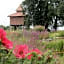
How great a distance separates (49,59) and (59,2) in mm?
42668

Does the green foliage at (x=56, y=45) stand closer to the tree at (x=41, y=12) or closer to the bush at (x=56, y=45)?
the bush at (x=56, y=45)

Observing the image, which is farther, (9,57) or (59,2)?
(59,2)

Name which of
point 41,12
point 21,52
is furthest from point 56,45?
point 41,12

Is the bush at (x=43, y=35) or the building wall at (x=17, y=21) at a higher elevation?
the bush at (x=43, y=35)

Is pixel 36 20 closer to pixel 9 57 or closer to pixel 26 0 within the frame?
pixel 26 0

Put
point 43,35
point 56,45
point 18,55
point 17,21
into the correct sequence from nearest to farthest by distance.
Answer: point 18,55 → point 56,45 → point 43,35 → point 17,21

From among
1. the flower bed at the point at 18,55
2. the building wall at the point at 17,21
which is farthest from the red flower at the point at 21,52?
the building wall at the point at 17,21

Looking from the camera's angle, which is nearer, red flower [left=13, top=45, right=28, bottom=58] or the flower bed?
the flower bed

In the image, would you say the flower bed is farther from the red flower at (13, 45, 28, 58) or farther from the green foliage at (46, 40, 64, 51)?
the green foliage at (46, 40, 64, 51)

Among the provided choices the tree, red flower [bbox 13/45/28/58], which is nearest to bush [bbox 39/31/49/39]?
red flower [bbox 13/45/28/58]

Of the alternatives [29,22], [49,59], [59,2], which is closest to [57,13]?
[59,2]

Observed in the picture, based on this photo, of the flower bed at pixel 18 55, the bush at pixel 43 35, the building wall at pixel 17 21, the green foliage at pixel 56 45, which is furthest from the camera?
the building wall at pixel 17 21

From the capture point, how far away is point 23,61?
276 centimetres

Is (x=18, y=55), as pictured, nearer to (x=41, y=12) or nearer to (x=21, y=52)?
(x=21, y=52)
